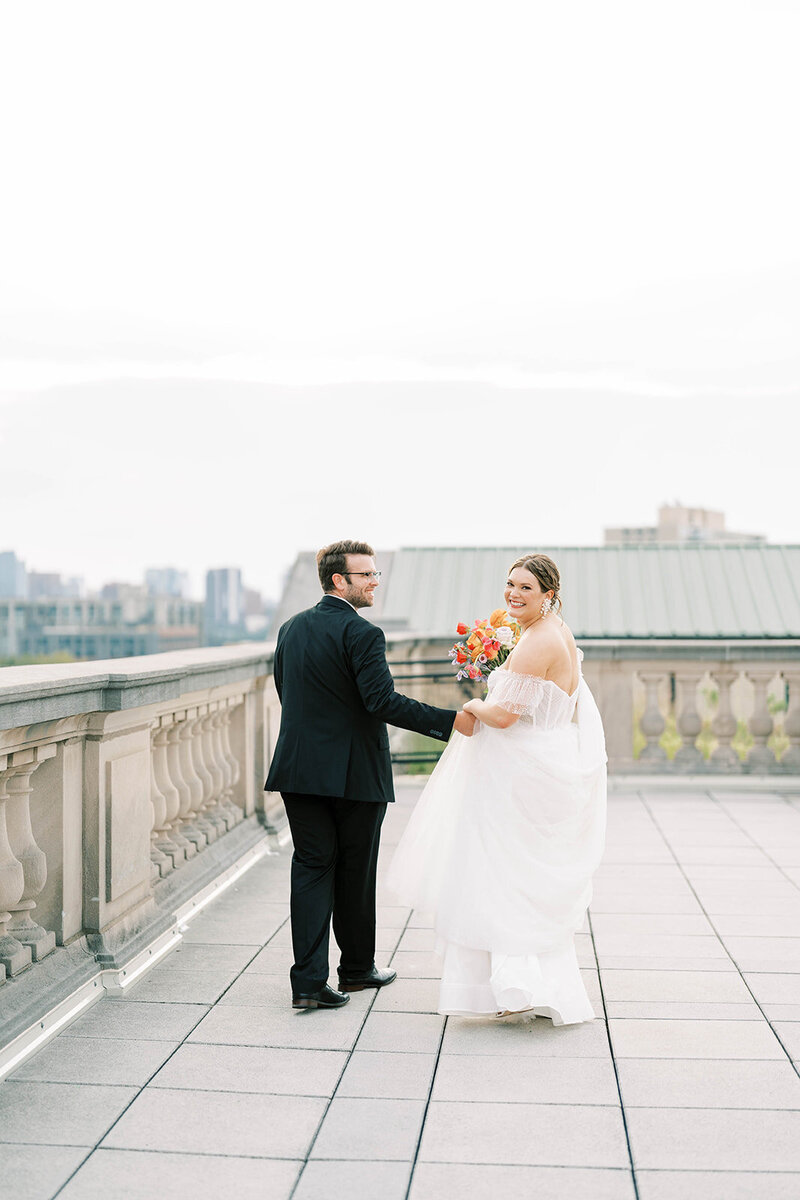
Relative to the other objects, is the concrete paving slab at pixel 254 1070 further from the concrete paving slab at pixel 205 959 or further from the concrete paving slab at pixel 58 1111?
the concrete paving slab at pixel 205 959

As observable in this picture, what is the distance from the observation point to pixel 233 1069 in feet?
14.0

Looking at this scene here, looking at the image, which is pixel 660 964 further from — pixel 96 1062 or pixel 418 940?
pixel 96 1062

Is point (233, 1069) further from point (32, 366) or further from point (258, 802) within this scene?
point (32, 366)

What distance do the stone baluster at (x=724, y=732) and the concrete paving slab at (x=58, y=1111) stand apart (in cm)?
832

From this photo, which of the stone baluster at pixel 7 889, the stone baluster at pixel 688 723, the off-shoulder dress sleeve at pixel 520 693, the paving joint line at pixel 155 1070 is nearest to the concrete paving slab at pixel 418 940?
the paving joint line at pixel 155 1070

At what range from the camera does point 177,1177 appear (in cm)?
339

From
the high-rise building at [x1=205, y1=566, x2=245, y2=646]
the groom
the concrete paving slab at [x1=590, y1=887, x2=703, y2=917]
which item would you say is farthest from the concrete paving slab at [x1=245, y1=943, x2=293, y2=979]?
the high-rise building at [x1=205, y1=566, x2=245, y2=646]

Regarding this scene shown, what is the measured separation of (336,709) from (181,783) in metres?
1.95

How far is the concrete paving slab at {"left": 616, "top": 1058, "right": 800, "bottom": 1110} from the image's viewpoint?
3949 millimetres

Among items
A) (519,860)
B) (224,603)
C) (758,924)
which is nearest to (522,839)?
(519,860)

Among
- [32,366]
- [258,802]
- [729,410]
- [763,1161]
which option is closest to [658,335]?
[729,410]

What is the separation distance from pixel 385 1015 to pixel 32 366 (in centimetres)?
13263

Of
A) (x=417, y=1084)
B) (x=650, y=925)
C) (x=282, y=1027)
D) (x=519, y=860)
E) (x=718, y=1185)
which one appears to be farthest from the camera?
(x=650, y=925)

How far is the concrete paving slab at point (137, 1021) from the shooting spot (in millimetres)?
4617
